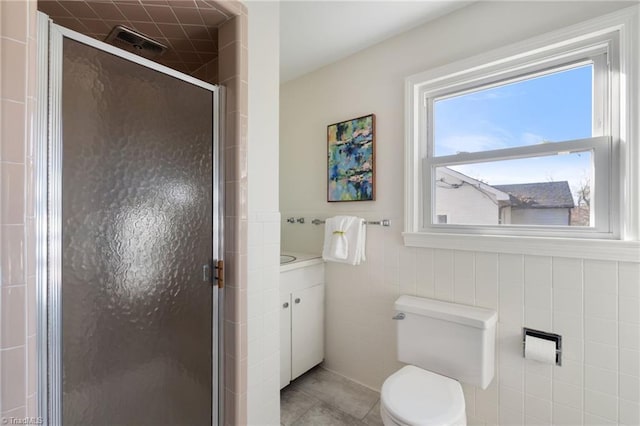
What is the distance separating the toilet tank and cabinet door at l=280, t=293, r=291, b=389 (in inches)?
27.1

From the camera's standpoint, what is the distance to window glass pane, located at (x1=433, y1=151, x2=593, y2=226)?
1.36 meters

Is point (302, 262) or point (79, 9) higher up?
point (79, 9)

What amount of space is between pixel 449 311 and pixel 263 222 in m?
1.08

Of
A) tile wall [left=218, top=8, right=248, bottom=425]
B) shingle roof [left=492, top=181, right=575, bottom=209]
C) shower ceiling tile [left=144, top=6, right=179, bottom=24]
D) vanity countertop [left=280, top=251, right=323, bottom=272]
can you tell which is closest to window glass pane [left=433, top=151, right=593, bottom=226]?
shingle roof [left=492, top=181, right=575, bottom=209]

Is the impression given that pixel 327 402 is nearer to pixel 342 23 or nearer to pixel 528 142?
pixel 528 142

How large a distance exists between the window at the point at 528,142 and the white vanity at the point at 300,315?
74cm

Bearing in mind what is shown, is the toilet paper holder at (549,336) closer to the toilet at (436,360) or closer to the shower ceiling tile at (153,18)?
the toilet at (436,360)

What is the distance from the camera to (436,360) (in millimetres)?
1492

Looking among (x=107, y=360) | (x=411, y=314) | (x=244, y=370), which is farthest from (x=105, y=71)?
(x=411, y=314)

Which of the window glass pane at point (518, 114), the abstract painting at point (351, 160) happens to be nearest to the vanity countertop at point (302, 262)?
the abstract painting at point (351, 160)

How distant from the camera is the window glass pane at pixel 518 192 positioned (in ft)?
4.47

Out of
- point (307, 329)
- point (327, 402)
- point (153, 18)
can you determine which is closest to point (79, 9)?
point (153, 18)

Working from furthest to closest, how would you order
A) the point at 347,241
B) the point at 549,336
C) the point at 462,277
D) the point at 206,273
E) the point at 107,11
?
the point at 347,241 → the point at 462,277 → the point at 549,336 → the point at 206,273 → the point at 107,11

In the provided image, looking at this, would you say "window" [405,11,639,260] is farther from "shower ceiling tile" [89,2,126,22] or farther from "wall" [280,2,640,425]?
"shower ceiling tile" [89,2,126,22]
